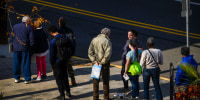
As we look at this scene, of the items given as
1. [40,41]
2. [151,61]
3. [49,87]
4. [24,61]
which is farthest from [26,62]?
[151,61]

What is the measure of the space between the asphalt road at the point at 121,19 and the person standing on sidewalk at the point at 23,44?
371cm

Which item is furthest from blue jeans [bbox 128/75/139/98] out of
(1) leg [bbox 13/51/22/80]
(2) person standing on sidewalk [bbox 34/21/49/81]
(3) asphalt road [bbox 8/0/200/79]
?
(3) asphalt road [bbox 8/0/200/79]

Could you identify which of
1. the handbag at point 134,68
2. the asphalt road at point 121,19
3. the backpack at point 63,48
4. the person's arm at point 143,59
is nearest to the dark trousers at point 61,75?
the backpack at point 63,48

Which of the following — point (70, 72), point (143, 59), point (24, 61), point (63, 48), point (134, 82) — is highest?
point (63, 48)

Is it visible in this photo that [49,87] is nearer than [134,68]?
No

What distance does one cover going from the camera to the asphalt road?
1492 cm

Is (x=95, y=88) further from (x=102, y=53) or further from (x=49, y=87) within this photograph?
(x=49, y=87)

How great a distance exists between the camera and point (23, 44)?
9727mm

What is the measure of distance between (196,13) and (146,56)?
11070 mm

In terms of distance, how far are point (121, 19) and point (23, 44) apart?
889cm

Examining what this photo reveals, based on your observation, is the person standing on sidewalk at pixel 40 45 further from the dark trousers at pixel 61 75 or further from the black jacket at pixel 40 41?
the dark trousers at pixel 61 75

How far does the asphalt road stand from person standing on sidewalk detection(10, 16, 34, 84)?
3.71 metres

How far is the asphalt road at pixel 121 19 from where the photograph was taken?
14.9m

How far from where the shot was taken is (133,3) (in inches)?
785
